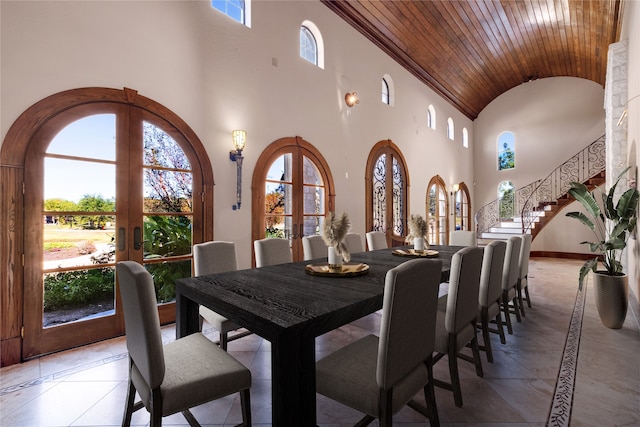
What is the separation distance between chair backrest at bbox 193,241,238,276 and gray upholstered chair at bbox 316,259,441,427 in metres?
1.43

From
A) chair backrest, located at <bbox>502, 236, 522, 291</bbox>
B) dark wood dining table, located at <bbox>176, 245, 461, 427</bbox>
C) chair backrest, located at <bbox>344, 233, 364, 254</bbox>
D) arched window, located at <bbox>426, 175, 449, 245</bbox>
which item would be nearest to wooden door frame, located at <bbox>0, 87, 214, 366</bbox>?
dark wood dining table, located at <bbox>176, 245, 461, 427</bbox>

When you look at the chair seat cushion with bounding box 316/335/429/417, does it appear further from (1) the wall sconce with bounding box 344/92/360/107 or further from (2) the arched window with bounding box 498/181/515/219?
(2) the arched window with bounding box 498/181/515/219

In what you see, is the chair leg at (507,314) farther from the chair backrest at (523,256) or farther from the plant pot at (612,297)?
the plant pot at (612,297)

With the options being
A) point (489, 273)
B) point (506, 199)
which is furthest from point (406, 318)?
point (506, 199)

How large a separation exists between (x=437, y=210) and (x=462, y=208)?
7.33 ft

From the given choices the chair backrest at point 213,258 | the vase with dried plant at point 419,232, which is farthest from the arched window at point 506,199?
the chair backrest at point 213,258

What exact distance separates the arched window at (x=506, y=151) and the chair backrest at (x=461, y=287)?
34.0 ft

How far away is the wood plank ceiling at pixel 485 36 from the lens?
217 inches

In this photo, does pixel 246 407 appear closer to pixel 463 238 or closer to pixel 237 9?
pixel 463 238

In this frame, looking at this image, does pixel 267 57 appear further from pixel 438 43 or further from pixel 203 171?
pixel 438 43

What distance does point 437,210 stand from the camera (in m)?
8.50

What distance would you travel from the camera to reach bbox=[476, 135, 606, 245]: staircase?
862 centimetres

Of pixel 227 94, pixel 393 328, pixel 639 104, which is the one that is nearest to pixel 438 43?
pixel 639 104

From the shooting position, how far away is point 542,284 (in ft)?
17.9
